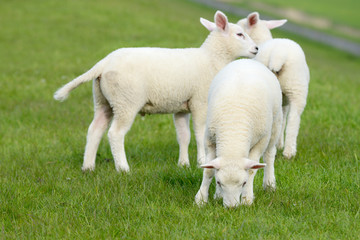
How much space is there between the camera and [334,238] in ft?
11.9

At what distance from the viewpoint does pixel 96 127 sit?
226 inches

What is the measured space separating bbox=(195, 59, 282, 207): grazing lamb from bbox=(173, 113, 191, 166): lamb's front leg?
1.43 m

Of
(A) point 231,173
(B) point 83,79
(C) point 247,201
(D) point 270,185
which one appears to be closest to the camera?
(A) point 231,173

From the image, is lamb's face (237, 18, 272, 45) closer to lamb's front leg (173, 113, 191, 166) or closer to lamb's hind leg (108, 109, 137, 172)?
lamb's front leg (173, 113, 191, 166)

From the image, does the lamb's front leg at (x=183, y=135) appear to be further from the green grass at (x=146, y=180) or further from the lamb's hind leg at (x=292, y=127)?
the lamb's hind leg at (x=292, y=127)

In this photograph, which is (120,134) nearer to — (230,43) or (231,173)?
(230,43)

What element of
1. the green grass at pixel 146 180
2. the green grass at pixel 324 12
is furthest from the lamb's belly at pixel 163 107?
the green grass at pixel 324 12

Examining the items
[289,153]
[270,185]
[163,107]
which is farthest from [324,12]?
[270,185]

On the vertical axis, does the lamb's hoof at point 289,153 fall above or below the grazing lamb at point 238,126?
below

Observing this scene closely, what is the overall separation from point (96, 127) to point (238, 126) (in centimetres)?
208

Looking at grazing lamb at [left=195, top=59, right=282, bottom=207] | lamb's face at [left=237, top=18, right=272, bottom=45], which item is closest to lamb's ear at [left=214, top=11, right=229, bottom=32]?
lamb's face at [left=237, top=18, right=272, bottom=45]

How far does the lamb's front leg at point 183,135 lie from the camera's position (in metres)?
5.91

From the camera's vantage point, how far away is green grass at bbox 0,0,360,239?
3830mm

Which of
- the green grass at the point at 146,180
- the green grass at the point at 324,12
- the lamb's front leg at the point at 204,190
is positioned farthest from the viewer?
the green grass at the point at 324,12
